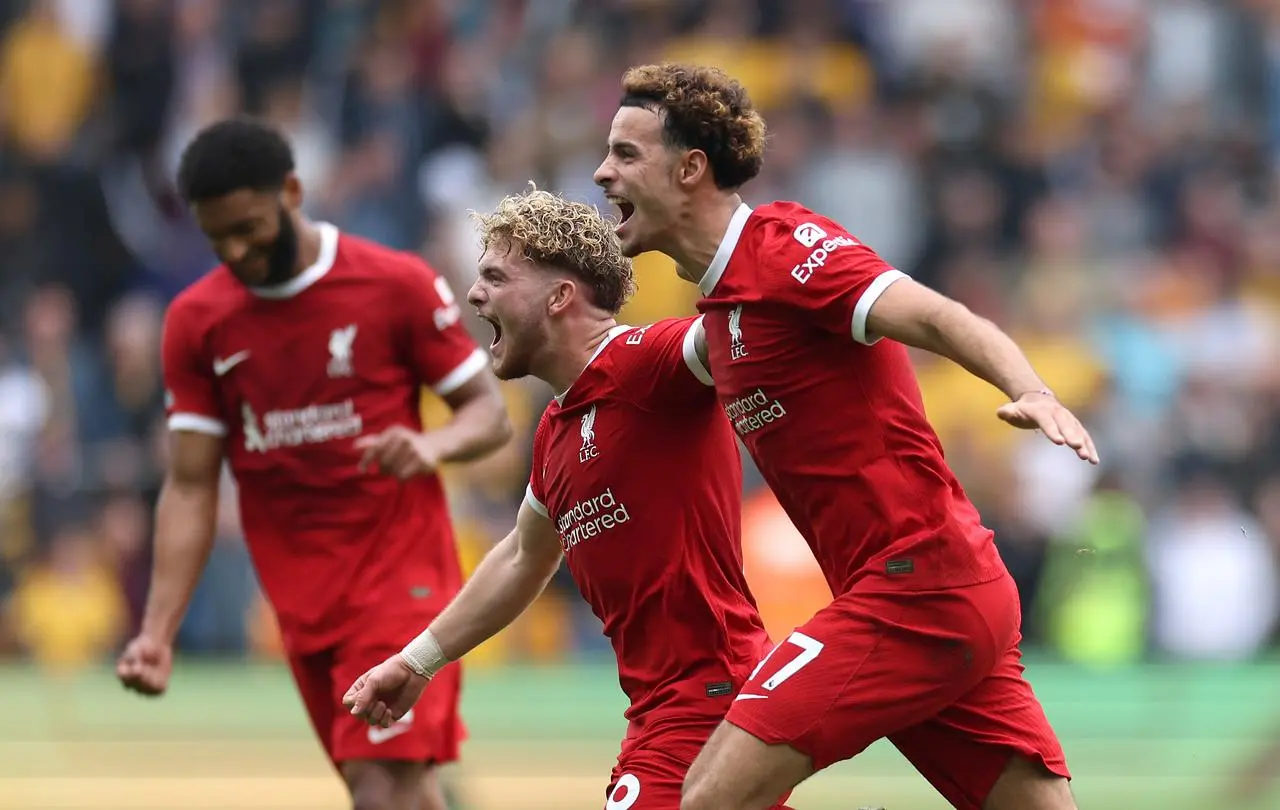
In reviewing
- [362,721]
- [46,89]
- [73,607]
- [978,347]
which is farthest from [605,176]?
[46,89]

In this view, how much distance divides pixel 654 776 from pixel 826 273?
139 cm

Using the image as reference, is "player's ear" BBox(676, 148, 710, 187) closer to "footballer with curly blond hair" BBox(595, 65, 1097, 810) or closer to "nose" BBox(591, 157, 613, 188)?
"footballer with curly blond hair" BBox(595, 65, 1097, 810)

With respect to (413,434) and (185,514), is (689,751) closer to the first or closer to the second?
(413,434)

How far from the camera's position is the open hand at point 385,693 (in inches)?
229

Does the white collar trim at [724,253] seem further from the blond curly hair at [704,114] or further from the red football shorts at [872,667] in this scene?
the red football shorts at [872,667]

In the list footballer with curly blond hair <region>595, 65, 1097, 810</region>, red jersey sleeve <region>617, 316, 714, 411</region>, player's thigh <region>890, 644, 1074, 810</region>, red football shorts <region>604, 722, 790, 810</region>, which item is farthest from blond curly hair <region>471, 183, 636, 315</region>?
player's thigh <region>890, 644, 1074, 810</region>

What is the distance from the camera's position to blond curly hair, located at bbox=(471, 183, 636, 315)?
5812 millimetres

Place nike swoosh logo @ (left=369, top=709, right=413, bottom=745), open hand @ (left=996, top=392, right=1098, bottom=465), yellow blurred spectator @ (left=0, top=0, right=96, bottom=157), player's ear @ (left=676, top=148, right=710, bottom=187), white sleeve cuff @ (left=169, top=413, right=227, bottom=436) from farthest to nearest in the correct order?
yellow blurred spectator @ (left=0, top=0, right=96, bottom=157) < white sleeve cuff @ (left=169, top=413, right=227, bottom=436) < nike swoosh logo @ (left=369, top=709, right=413, bottom=745) < player's ear @ (left=676, top=148, right=710, bottom=187) < open hand @ (left=996, top=392, right=1098, bottom=465)

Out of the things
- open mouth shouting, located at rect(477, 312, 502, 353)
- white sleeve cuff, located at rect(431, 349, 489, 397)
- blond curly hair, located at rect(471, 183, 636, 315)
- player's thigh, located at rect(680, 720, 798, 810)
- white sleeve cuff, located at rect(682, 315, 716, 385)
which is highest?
blond curly hair, located at rect(471, 183, 636, 315)

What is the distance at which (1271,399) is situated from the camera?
13.2m

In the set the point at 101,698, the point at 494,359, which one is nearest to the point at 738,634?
the point at 494,359

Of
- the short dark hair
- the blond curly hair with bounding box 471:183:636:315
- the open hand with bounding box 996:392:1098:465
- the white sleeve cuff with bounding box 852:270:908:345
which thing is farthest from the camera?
the short dark hair

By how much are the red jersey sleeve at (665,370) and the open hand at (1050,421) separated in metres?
1.08

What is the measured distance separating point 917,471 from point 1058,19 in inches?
442
